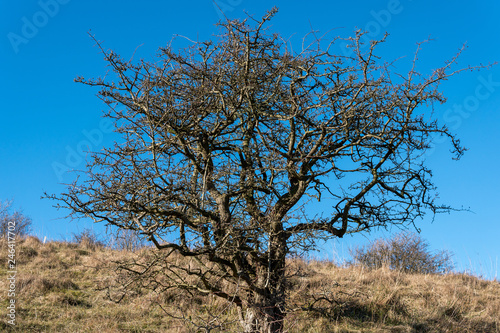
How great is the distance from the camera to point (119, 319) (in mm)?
9805

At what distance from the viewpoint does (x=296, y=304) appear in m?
9.43

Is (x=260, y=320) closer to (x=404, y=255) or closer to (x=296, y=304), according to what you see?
(x=296, y=304)

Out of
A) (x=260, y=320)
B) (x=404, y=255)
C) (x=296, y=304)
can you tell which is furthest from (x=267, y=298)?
(x=404, y=255)

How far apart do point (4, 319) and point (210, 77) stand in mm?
6925

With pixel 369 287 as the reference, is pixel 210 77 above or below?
above

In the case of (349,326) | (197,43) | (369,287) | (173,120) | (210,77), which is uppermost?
(197,43)

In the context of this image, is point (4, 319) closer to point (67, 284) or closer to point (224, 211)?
point (67, 284)

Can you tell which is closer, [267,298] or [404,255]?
[267,298]

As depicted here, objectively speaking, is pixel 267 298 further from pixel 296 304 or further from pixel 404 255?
pixel 404 255

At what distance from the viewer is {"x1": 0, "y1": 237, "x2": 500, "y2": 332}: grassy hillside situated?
31.1ft

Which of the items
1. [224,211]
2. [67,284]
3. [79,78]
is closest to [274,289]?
[224,211]

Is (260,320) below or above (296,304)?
below

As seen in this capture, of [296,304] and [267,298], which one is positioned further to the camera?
[296,304]

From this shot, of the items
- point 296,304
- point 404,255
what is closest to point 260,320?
point 296,304
